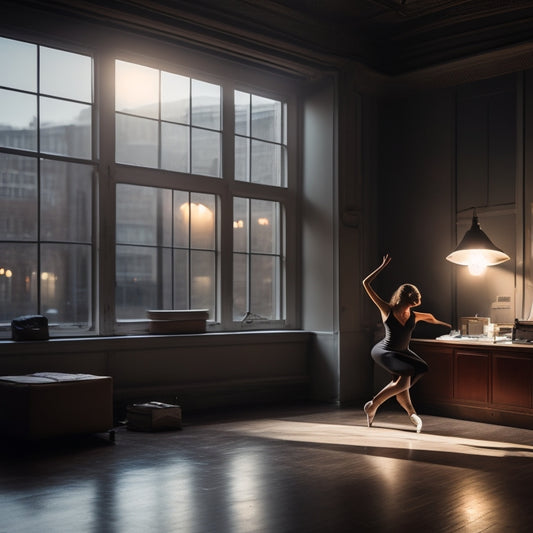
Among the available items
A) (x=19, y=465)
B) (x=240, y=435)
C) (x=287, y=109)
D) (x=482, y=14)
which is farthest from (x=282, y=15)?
(x=19, y=465)

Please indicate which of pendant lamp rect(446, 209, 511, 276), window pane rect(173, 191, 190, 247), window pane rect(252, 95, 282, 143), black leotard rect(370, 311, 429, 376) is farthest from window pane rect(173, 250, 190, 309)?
pendant lamp rect(446, 209, 511, 276)

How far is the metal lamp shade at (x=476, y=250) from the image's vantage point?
707 centimetres

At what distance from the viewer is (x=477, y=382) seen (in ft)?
22.8

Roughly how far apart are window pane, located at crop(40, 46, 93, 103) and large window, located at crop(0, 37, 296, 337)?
11mm

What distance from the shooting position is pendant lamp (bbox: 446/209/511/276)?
7078mm

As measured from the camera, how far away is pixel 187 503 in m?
3.99

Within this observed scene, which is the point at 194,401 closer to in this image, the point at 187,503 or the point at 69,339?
the point at 69,339

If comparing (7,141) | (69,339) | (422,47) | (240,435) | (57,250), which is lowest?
(240,435)

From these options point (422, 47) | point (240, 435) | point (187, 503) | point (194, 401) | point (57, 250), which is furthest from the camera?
point (422, 47)

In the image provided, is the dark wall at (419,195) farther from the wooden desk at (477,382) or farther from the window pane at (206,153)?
the window pane at (206,153)

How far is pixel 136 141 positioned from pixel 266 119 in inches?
70.2

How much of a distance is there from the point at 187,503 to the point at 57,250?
10.9 feet

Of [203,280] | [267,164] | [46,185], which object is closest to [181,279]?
[203,280]

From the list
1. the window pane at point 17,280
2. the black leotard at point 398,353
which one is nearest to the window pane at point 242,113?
the window pane at point 17,280
